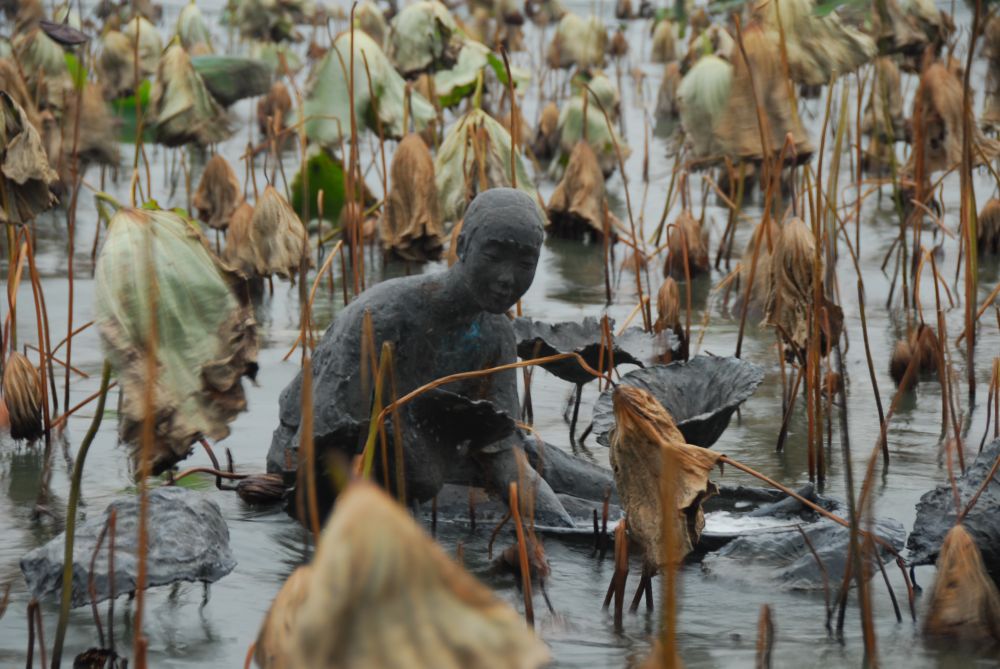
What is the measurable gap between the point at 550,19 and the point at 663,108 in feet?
11.3

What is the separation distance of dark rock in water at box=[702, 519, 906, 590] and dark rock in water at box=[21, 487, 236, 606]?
2.41ft

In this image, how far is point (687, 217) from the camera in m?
4.30

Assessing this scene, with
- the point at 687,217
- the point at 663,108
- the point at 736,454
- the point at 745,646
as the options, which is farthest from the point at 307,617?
the point at 663,108

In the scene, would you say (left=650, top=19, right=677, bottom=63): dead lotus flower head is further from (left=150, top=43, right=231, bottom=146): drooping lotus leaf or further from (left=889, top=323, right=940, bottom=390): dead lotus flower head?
(left=889, top=323, right=940, bottom=390): dead lotus flower head

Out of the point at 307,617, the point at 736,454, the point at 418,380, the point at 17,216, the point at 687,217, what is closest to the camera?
the point at 307,617

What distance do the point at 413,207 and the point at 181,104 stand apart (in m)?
1.24

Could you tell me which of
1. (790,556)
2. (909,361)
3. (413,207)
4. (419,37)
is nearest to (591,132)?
(419,37)

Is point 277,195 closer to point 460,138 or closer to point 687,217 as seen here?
point 460,138

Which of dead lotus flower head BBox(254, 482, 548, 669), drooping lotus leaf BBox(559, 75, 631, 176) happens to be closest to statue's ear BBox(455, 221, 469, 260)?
dead lotus flower head BBox(254, 482, 548, 669)

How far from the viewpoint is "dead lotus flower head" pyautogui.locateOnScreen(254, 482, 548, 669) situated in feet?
2.33

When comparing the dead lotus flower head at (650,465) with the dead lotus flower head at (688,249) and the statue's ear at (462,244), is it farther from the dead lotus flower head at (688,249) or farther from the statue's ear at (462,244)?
the dead lotus flower head at (688,249)

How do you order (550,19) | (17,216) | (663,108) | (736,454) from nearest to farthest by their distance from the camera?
(17,216) → (736,454) → (663,108) → (550,19)

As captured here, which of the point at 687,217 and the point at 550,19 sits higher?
the point at 550,19

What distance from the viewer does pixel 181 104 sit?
4.64m
